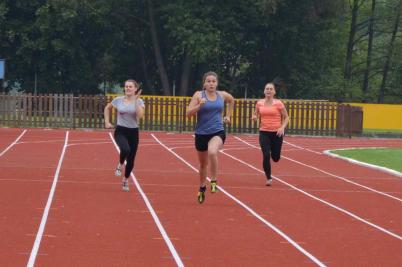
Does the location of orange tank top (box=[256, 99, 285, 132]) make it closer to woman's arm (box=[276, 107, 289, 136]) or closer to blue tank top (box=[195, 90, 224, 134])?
woman's arm (box=[276, 107, 289, 136])

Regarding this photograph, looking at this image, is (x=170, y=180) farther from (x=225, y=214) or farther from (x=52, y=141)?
(x=52, y=141)

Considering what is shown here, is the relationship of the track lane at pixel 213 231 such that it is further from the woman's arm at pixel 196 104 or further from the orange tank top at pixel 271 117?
the orange tank top at pixel 271 117

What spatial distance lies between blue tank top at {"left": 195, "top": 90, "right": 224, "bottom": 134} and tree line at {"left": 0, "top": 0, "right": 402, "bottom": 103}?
40.3 m

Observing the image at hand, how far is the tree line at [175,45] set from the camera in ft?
184

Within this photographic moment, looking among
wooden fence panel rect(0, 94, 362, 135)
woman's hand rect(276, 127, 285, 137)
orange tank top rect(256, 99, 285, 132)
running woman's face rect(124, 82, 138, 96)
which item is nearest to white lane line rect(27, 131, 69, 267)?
running woman's face rect(124, 82, 138, 96)

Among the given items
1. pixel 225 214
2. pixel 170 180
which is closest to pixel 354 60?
pixel 170 180

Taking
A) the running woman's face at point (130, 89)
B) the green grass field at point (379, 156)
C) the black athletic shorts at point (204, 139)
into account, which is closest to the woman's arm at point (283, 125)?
the running woman's face at point (130, 89)

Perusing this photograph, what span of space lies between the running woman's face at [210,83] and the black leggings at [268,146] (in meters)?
3.81

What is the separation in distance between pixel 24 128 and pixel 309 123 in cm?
1190

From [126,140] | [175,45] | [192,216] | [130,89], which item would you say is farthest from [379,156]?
[175,45]

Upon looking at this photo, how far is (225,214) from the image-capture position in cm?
1246

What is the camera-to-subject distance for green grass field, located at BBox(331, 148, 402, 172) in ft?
77.9

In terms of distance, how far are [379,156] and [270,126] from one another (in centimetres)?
1061

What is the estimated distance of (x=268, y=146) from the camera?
55.7 feet
